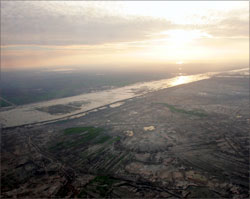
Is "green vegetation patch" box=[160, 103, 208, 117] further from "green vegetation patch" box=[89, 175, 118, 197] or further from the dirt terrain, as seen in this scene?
"green vegetation patch" box=[89, 175, 118, 197]

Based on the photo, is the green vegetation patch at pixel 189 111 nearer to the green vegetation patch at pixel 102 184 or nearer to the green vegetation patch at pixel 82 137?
the green vegetation patch at pixel 82 137

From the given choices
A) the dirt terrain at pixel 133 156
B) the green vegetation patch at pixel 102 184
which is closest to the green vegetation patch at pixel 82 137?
the dirt terrain at pixel 133 156

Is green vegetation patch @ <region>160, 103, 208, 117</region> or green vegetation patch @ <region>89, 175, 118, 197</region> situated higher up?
green vegetation patch @ <region>160, 103, 208, 117</region>

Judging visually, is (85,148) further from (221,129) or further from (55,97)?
(55,97)

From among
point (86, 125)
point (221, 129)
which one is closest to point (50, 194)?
point (86, 125)

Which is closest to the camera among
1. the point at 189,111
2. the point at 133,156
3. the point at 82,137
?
the point at 133,156

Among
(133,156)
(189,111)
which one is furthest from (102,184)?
(189,111)

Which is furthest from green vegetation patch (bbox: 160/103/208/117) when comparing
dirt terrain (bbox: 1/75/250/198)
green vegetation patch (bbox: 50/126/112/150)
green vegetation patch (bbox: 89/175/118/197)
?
green vegetation patch (bbox: 89/175/118/197)

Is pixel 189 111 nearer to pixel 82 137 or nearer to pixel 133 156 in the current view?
pixel 133 156
